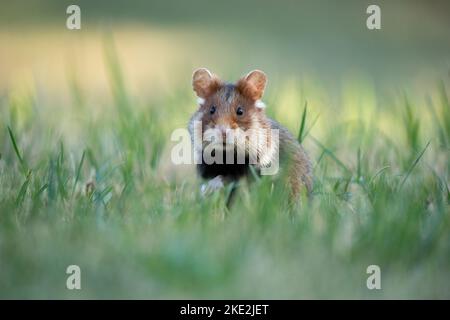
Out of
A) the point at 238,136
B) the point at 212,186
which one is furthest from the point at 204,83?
the point at 212,186

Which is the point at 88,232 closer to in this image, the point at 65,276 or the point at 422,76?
the point at 65,276

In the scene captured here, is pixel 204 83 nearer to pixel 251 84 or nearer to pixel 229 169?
pixel 251 84

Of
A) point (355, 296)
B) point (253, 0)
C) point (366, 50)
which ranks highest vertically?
point (253, 0)

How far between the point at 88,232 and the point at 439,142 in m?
3.14

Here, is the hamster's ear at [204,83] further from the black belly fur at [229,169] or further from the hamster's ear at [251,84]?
the black belly fur at [229,169]

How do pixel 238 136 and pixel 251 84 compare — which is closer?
pixel 238 136

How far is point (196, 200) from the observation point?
5641 millimetres

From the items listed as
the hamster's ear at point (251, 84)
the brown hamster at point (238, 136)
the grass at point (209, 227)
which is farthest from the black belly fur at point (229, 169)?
the hamster's ear at point (251, 84)

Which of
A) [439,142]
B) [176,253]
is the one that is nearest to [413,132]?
[439,142]

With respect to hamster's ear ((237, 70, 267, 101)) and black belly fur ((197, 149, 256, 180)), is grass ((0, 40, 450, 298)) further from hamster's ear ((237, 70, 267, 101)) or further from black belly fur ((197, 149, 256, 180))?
hamster's ear ((237, 70, 267, 101))

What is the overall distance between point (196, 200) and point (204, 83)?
95 centimetres

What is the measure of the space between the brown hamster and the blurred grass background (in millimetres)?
194

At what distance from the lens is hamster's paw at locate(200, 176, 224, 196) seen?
226 inches

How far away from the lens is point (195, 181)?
6285 millimetres
